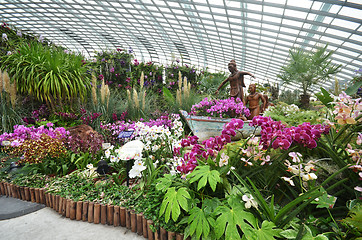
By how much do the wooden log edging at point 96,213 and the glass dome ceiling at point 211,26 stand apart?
6.37 m

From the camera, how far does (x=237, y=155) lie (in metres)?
1.66

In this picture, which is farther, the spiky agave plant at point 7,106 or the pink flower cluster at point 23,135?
the spiky agave plant at point 7,106

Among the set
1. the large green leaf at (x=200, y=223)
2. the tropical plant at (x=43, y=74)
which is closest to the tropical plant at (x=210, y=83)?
the tropical plant at (x=43, y=74)

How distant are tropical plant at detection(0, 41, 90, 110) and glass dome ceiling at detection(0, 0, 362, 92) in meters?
3.02

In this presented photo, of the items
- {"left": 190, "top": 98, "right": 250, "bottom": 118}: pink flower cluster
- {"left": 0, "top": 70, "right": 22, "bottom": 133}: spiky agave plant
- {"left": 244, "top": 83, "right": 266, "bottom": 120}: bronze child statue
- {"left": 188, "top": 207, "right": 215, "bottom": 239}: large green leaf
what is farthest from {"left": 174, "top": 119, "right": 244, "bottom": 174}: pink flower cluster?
{"left": 0, "top": 70, "right": 22, "bottom": 133}: spiky agave plant

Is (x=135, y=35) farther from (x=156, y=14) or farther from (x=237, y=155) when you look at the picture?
(x=237, y=155)

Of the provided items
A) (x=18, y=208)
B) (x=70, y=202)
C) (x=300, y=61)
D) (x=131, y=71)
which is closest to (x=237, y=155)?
(x=70, y=202)

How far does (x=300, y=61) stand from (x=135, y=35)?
84.0 feet

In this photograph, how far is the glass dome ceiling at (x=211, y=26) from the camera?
1305cm

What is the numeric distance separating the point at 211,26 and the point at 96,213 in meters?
21.4

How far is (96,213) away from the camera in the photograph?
6.51 ft

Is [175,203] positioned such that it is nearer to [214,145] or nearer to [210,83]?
[214,145]

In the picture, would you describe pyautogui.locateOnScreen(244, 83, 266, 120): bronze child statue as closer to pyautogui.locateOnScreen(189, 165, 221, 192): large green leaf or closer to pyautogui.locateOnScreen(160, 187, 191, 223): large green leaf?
pyautogui.locateOnScreen(189, 165, 221, 192): large green leaf

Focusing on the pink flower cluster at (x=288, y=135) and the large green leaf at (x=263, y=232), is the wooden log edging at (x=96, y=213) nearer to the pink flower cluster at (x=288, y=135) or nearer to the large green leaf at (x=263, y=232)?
the large green leaf at (x=263, y=232)
